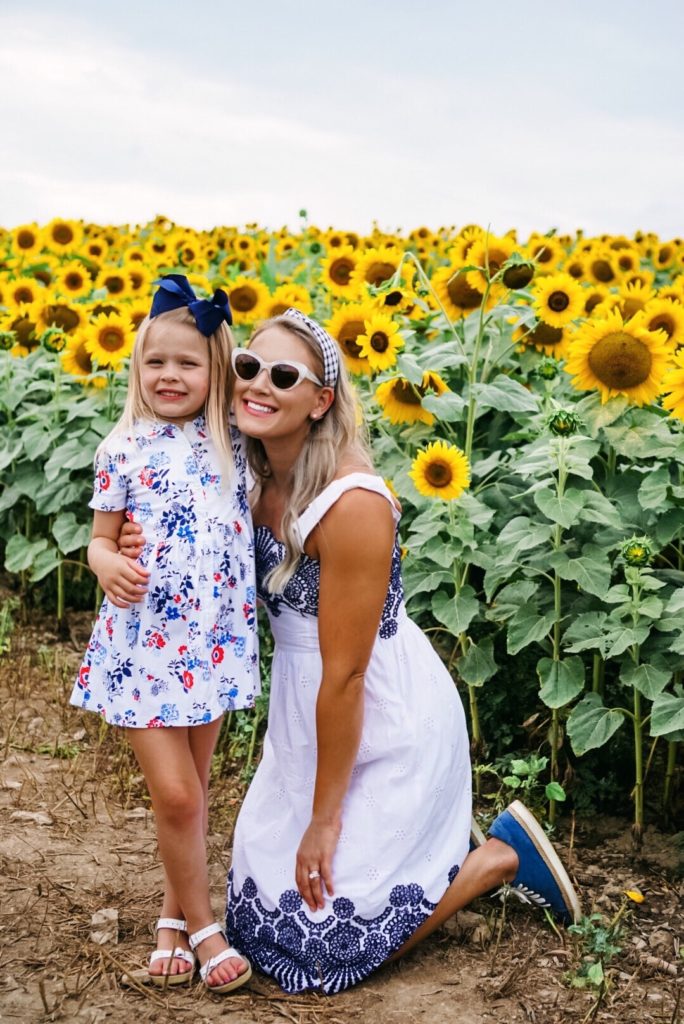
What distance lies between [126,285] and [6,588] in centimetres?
159

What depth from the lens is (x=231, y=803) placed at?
3.77 meters

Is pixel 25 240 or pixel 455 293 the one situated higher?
pixel 25 240

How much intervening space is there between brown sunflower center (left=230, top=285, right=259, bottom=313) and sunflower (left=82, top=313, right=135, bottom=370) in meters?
0.63

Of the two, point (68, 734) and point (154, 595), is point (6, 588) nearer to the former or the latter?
point (68, 734)

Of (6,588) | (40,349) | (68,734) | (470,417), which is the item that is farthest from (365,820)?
(40,349)

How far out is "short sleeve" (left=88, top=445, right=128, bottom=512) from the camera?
2.68 meters

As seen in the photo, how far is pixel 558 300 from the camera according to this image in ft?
13.4

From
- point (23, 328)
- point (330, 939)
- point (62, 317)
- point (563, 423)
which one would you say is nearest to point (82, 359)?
point (62, 317)

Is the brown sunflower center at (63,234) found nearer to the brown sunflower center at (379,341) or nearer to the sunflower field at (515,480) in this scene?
the sunflower field at (515,480)

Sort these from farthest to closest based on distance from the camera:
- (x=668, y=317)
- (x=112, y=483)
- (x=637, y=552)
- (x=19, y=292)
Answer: (x=19, y=292) < (x=668, y=317) < (x=637, y=552) < (x=112, y=483)

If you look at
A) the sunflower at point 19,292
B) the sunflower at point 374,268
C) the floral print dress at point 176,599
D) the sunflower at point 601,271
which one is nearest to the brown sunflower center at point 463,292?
the sunflower at point 374,268

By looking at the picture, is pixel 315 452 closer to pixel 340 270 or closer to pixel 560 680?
pixel 560 680

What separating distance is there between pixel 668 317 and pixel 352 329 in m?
0.99

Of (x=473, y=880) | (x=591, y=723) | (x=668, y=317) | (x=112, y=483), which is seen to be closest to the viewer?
(x=112, y=483)
